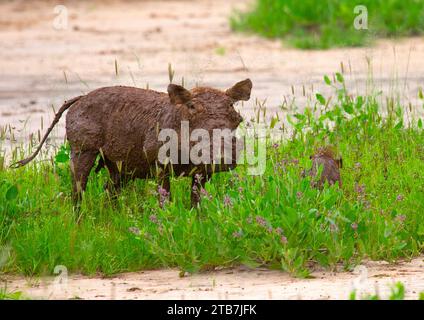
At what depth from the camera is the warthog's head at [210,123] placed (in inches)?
259

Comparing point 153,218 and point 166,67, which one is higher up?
point 166,67

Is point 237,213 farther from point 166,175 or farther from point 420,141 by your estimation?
point 420,141

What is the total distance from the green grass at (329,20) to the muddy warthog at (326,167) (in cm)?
574

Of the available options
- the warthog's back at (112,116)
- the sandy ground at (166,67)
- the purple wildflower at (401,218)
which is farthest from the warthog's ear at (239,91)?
the purple wildflower at (401,218)

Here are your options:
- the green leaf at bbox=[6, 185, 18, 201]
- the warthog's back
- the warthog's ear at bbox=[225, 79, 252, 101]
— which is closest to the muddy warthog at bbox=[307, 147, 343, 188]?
the warthog's ear at bbox=[225, 79, 252, 101]

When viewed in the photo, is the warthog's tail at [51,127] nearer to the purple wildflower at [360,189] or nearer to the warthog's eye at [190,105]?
the warthog's eye at [190,105]

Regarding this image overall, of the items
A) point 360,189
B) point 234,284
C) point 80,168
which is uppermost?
point 80,168

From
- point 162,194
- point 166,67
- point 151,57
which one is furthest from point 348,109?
point 151,57

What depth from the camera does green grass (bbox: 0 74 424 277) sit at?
6375mm

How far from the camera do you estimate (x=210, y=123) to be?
21.8ft

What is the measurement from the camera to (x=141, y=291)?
6.08m

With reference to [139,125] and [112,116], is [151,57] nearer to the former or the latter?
[112,116]

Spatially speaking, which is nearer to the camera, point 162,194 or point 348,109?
point 162,194

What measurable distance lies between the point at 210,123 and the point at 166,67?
663cm
